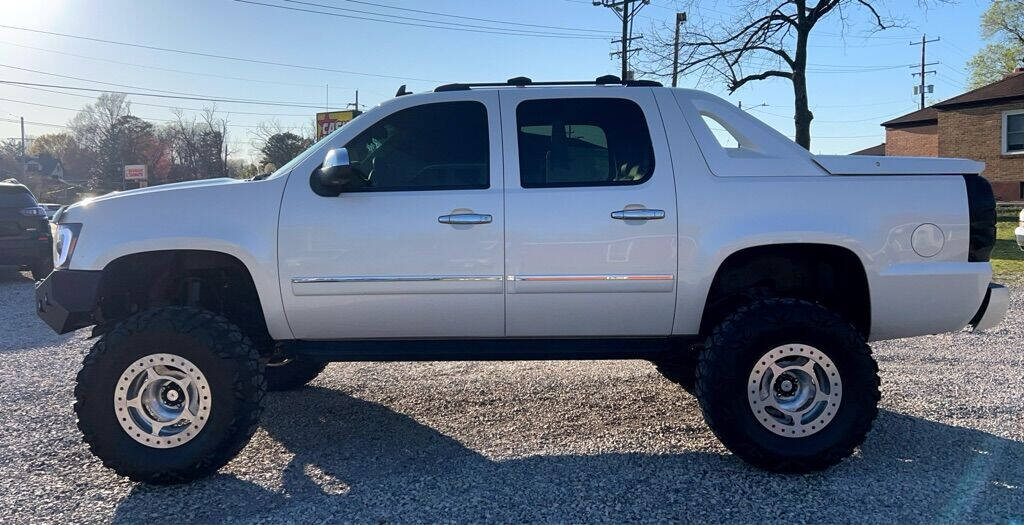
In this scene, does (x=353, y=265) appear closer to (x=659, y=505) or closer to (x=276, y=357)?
(x=276, y=357)

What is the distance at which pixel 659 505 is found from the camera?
330 centimetres

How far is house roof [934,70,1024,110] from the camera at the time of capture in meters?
25.2

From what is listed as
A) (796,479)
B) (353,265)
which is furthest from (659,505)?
(353,265)

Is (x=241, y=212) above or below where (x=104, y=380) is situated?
above

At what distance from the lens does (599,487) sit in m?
3.52

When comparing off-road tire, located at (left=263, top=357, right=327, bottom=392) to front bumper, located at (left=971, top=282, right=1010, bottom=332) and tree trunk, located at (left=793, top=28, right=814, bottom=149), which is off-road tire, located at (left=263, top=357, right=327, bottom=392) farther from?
tree trunk, located at (left=793, top=28, right=814, bottom=149)

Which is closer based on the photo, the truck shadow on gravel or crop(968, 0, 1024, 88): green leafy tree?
the truck shadow on gravel

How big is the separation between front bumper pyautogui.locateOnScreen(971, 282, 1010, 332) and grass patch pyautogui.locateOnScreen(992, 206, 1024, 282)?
4838 mm

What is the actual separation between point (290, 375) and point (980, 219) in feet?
15.3

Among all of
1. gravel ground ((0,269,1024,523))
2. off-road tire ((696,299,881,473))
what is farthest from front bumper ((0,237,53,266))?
off-road tire ((696,299,881,473))

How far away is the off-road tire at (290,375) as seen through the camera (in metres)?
5.19

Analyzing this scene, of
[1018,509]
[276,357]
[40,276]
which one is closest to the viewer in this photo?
[1018,509]

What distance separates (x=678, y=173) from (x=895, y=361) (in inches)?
142

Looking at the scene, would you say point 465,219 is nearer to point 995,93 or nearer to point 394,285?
point 394,285
